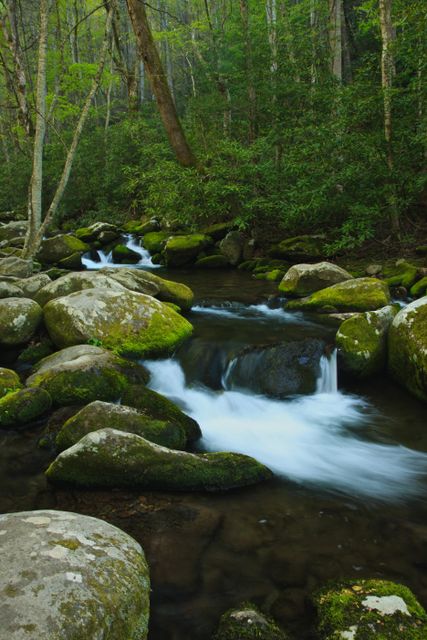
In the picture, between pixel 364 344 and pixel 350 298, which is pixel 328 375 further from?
pixel 350 298

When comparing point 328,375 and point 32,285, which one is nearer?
point 328,375

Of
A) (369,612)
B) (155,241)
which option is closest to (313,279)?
(155,241)

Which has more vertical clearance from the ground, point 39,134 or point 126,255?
point 39,134

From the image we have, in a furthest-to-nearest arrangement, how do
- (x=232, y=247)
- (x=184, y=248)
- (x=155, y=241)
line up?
(x=155, y=241) → (x=184, y=248) → (x=232, y=247)

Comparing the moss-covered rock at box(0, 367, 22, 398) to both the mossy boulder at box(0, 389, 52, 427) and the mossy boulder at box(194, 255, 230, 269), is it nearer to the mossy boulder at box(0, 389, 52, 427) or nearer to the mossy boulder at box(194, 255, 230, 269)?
the mossy boulder at box(0, 389, 52, 427)

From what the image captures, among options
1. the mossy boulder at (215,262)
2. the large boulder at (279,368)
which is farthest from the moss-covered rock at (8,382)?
the mossy boulder at (215,262)

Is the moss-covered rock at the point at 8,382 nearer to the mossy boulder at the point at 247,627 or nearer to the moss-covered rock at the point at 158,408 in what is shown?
the moss-covered rock at the point at 158,408

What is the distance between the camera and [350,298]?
7922 mm

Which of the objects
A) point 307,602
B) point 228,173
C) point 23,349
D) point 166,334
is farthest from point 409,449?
point 228,173

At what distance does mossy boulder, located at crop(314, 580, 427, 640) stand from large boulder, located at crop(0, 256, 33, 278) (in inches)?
351

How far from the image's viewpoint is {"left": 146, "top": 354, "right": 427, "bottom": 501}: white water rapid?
4.29 meters

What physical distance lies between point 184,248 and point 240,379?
7619mm

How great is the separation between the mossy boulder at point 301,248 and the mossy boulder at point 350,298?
3.23m

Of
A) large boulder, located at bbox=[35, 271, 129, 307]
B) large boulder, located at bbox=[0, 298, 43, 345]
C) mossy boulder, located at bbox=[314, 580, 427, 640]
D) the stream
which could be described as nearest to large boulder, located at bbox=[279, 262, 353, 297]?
the stream
